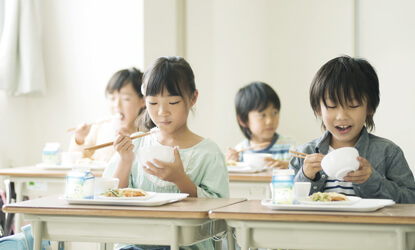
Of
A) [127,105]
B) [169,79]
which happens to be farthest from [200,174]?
[127,105]

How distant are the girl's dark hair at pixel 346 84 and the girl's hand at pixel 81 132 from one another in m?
2.29

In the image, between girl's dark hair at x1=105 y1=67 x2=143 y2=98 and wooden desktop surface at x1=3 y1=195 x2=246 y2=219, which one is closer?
wooden desktop surface at x1=3 y1=195 x2=246 y2=219

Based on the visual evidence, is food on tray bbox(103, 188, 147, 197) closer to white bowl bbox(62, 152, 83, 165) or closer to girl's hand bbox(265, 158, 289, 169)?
girl's hand bbox(265, 158, 289, 169)

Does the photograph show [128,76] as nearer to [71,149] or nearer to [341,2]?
[71,149]

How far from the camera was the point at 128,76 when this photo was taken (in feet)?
12.8

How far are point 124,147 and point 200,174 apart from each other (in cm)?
31

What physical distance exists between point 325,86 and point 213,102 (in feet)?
10.3

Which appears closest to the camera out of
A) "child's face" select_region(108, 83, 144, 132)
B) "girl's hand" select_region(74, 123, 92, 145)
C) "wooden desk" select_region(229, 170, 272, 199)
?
"wooden desk" select_region(229, 170, 272, 199)

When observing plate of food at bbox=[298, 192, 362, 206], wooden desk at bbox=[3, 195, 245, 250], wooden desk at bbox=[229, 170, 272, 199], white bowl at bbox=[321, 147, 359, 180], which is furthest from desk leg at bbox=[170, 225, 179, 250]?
wooden desk at bbox=[229, 170, 272, 199]

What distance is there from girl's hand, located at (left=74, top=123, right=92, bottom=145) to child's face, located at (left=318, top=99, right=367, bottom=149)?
2336 millimetres

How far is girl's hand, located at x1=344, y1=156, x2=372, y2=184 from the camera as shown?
176cm

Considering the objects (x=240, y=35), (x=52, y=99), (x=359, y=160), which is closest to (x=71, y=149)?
(x=52, y=99)

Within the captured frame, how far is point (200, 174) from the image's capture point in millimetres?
2201

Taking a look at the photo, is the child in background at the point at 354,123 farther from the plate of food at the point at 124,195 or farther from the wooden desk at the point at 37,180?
the wooden desk at the point at 37,180
